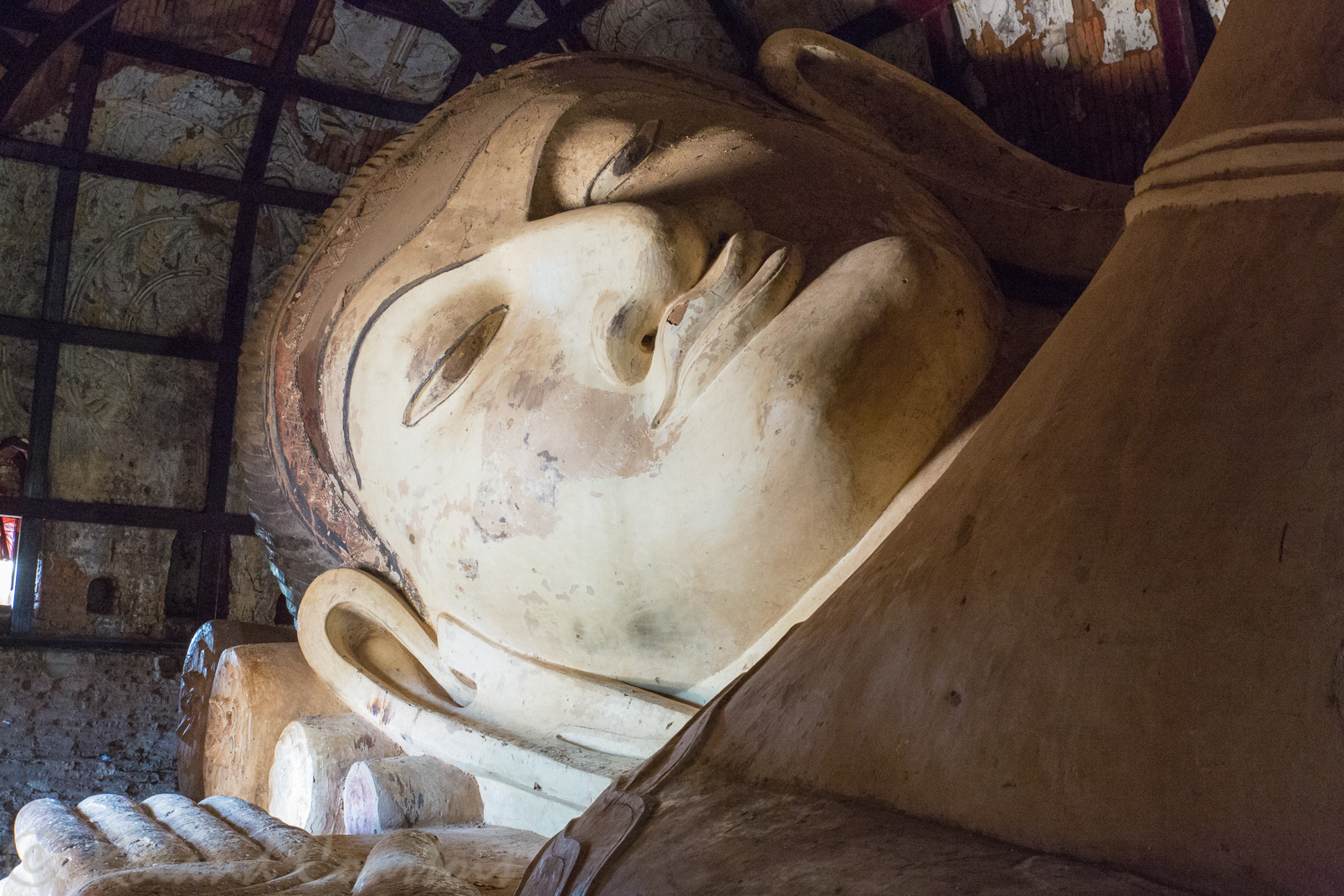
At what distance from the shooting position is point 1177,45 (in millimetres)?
2154

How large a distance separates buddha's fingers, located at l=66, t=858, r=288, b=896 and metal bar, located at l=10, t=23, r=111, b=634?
181 centimetres

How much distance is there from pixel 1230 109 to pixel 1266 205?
88 millimetres

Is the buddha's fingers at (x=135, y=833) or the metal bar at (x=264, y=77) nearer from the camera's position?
the buddha's fingers at (x=135, y=833)

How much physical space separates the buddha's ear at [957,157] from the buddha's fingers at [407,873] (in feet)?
4.63

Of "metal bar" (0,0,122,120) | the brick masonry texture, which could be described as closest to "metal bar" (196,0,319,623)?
the brick masonry texture

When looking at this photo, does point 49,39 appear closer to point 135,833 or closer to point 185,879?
point 135,833

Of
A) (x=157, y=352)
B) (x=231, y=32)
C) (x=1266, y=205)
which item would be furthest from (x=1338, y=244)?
(x=157, y=352)

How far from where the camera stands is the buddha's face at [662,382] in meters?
1.51

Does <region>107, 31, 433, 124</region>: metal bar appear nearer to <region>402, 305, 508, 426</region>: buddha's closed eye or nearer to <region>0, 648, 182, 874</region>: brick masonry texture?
<region>402, 305, 508, 426</region>: buddha's closed eye

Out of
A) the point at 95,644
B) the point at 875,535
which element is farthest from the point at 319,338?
the point at 95,644

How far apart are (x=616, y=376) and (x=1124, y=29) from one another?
1.35 m

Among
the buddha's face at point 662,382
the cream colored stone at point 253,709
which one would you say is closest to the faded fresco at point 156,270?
the cream colored stone at point 253,709

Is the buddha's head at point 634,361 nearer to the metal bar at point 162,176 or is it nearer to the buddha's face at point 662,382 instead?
the buddha's face at point 662,382

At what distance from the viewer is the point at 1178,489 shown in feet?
2.62
